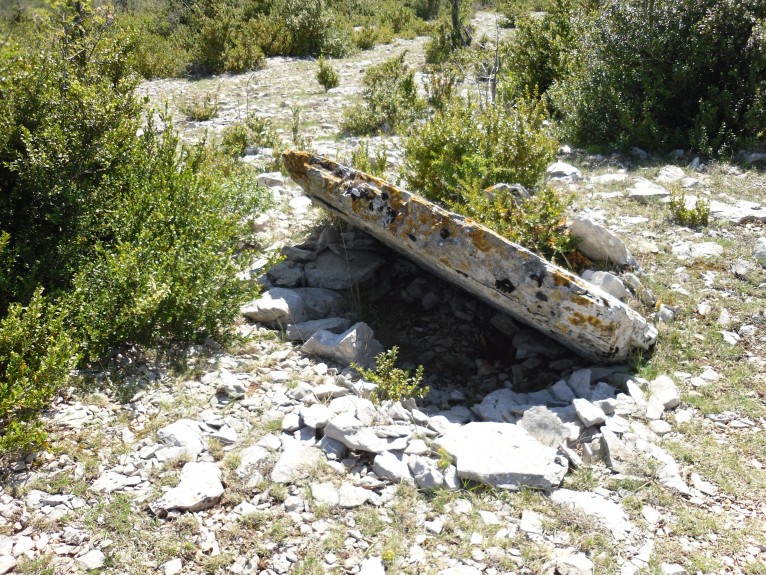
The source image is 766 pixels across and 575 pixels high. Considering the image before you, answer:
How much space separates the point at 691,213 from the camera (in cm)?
606

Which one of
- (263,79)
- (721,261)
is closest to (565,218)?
(721,261)

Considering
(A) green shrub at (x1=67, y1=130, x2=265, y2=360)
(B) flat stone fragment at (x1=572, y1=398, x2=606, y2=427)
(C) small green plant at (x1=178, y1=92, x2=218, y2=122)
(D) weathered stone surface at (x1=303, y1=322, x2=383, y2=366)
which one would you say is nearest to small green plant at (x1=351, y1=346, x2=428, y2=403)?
(D) weathered stone surface at (x1=303, y1=322, x2=383, y2=366)

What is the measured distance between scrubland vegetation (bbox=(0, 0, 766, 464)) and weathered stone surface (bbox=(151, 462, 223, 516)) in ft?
2.53

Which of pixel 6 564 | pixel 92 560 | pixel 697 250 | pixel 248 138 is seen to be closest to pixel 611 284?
pixel 697 250

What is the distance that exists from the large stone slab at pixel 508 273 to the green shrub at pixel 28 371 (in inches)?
95.8

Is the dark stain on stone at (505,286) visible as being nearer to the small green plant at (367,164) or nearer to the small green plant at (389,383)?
the small green plant at (389,383)

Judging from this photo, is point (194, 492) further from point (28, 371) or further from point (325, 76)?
point (325, 76)

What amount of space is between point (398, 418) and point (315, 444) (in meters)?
0.57

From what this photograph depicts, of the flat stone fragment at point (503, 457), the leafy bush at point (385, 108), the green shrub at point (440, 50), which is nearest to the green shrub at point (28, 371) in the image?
the flat stone fragment at point (503, 457)

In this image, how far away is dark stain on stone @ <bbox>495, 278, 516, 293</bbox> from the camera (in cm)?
439

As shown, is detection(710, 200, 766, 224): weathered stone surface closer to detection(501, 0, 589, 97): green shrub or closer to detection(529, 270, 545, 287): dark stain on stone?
detection(529, 270, 545, 287): dark stain on stone

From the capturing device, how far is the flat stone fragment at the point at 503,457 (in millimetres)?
3396

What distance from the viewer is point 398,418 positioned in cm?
396

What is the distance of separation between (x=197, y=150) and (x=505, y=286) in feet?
12.8
